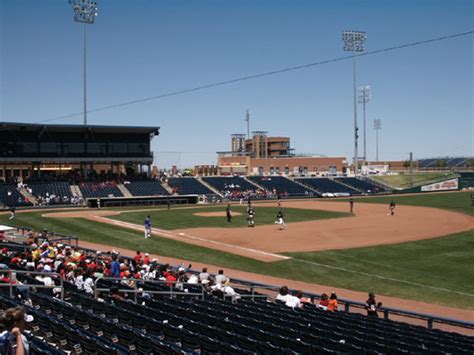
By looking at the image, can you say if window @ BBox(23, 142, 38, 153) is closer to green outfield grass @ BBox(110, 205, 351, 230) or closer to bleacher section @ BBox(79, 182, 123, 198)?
bleacher section @ BBox(79, 182, 123, 198)

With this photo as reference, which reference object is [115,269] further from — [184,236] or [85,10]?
[85,10]

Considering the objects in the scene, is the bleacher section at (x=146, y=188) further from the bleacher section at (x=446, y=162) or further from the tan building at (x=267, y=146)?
the bleacher section at (x=446, y=162)

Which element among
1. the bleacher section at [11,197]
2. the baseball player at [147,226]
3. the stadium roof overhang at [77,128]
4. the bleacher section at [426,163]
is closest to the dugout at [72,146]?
the stadium roof overhang at [77,128]

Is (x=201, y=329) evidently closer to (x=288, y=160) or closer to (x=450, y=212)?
(x=450, y=212)

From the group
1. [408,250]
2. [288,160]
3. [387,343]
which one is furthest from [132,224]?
[288,160]

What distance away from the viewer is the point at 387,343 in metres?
8.41

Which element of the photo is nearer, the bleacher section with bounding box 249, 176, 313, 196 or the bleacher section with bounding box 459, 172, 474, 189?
the bleacher section with bounding box 249, 176, 313, 196

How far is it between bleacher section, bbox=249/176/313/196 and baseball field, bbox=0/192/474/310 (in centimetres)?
2184

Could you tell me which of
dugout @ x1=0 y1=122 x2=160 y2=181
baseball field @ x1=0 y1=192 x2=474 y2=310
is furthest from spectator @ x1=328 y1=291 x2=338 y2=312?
dugout @ x1=0 y1=122 x2=160 y2=181

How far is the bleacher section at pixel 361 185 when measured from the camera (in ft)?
257

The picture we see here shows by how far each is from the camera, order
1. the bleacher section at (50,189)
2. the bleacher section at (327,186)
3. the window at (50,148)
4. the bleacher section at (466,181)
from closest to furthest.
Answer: the bleacher section at (50,189)
the window at (50,148)
the bleacher section at (327,186)
the bleacher section at (466,181)

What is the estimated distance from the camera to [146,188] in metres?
60.6

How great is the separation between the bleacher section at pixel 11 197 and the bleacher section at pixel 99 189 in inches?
263

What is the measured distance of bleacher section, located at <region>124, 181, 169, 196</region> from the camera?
194 feet
